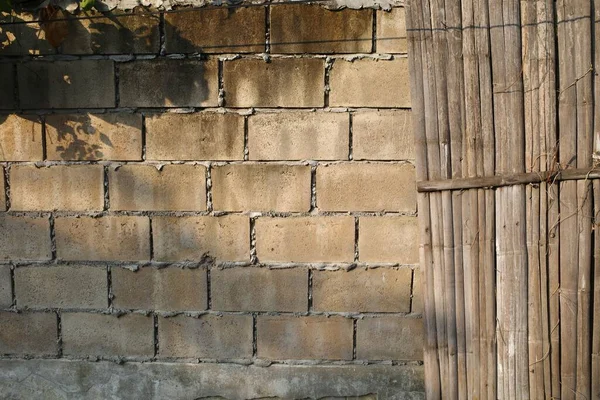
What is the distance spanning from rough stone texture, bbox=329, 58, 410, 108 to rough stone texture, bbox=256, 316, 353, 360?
1084 millimetres

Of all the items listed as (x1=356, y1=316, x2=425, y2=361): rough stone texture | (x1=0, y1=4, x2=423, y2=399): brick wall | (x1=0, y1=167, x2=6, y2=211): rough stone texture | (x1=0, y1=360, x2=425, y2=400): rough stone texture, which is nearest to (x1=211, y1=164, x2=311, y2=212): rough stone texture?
(x1=0, y1=4, x2=423, y2=399): brick wall

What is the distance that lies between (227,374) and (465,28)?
6.69 ft

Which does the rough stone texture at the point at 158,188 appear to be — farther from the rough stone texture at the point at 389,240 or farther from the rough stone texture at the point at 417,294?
the rough stone texture at the point at 417,294

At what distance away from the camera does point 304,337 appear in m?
3.04

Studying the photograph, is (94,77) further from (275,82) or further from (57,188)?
(275,82)

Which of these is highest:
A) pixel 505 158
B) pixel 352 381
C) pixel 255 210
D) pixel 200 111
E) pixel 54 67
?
pixel 54 67

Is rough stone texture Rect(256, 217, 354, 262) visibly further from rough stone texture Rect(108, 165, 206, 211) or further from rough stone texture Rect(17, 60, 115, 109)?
rough stone texture Rect(17, 60, 115, 109)

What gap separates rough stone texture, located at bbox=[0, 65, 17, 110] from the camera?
2.96 meters

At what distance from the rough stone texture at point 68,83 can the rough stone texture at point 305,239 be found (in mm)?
997

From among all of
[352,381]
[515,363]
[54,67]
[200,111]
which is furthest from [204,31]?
[515,363]

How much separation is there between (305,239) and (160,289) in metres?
0.77

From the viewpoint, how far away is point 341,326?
9.93 ft

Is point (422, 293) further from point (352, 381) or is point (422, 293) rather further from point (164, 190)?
point (164, 190)

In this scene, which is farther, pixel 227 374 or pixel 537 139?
pixel 227 374
